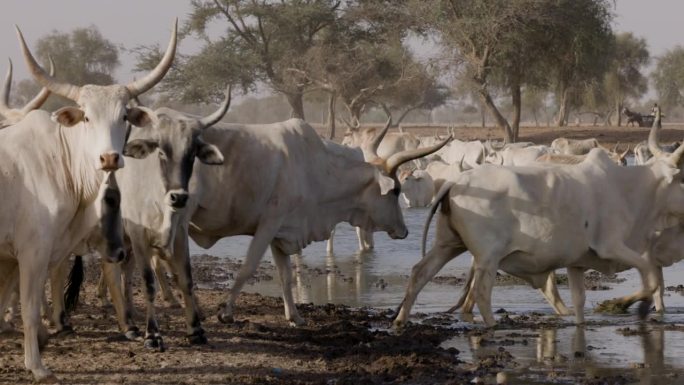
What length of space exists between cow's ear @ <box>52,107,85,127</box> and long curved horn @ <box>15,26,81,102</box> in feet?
0.58

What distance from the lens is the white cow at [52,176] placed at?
692cm

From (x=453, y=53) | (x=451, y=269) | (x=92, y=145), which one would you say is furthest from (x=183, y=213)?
(x=453, y=53)

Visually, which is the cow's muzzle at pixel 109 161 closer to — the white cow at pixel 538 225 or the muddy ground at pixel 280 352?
the muddy ground at pixel 280 352

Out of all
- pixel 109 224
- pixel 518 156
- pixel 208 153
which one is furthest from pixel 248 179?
pixel 518 156

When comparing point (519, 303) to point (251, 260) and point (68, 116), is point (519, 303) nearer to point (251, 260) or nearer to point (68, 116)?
point (251, 260)

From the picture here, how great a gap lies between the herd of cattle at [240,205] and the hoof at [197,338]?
0.07 meters

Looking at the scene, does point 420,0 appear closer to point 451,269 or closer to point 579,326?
point 451,269

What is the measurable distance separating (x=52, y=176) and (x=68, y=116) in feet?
1.17

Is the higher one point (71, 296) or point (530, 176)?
point (530, 176)

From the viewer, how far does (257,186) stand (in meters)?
9.69

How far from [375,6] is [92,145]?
4226cm

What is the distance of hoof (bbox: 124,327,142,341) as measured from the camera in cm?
840

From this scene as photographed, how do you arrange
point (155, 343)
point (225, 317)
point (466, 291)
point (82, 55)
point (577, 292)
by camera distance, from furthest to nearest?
point (82, 55)
point (466, 291)
point (577, 292)
point (225, 317)
point (155, 343)

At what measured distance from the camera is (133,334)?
8438 millimetres
